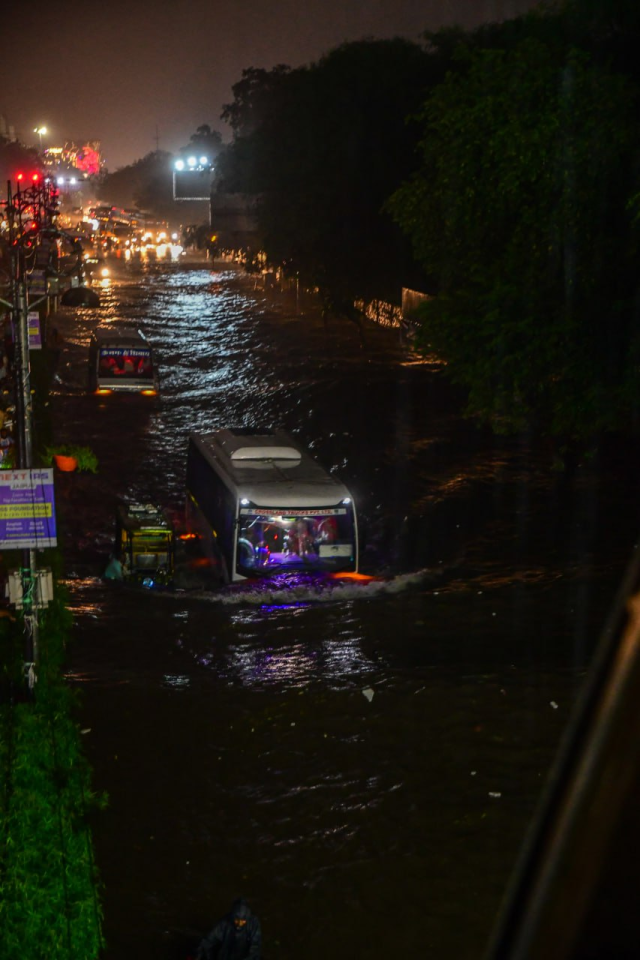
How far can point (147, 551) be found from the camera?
19641 mm

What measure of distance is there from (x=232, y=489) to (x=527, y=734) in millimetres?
7412

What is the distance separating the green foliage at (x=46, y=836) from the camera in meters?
8.36

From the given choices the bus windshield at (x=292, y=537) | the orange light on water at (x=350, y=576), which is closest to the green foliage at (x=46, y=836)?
the bus windshield at (x=292, y=537)

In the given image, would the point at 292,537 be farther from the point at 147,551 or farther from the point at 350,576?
the point at 147,551

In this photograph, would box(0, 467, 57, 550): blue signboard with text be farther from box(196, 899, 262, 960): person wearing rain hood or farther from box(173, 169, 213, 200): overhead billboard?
box(173, 169, 213, 200): overhead billboard

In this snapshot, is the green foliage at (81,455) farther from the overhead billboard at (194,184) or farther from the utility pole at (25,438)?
the overhead billboard at (194,184)

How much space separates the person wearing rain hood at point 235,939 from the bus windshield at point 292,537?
10.2 m

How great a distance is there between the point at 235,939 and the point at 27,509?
6.11m

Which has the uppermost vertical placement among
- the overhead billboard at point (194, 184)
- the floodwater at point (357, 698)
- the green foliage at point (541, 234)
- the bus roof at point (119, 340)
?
the overhead billboard at point (194, 184)

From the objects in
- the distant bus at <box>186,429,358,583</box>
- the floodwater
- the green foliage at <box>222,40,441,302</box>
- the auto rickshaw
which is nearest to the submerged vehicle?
the auto rickshaw

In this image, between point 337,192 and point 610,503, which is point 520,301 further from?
point 337,192

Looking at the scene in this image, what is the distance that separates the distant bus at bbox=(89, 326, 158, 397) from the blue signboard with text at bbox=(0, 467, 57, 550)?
79.3 feet

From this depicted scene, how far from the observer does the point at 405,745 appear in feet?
42.1

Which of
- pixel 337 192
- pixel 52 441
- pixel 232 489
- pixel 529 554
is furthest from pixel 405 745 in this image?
pixel 337 192
